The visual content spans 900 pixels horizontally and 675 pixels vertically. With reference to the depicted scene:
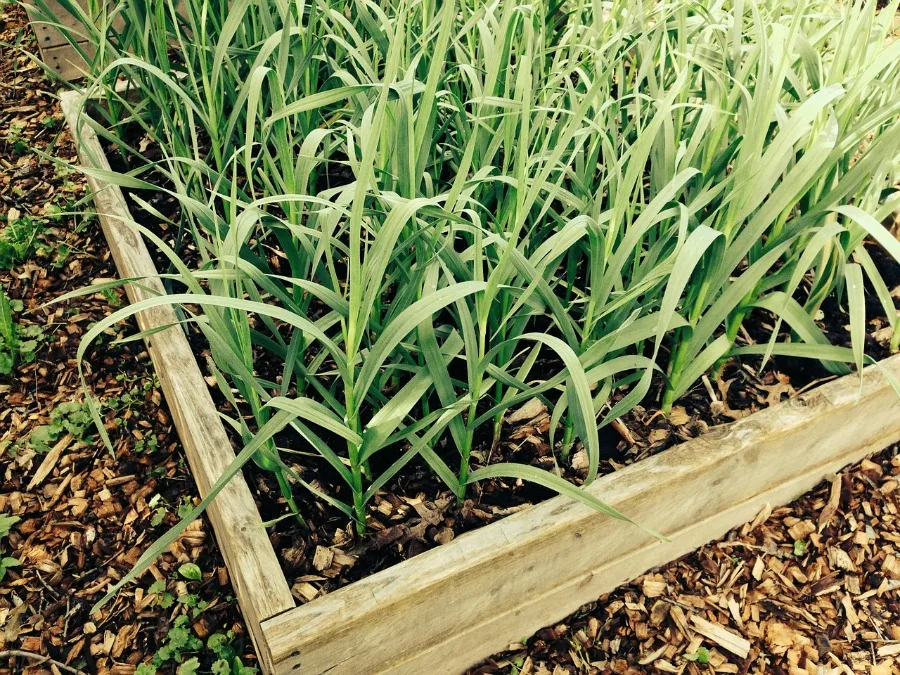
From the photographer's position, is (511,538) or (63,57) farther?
(63,57)

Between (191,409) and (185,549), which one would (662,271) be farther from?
(185,549)

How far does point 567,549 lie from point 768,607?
500 mm

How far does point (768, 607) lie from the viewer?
4.60 ft

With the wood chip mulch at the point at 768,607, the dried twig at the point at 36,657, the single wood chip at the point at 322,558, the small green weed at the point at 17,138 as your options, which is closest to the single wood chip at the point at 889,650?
the wood chip mulch at the point at 768,607

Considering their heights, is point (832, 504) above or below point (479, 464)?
below

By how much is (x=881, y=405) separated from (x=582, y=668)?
72 centimetres

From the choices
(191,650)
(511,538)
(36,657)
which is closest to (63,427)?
(36,657)

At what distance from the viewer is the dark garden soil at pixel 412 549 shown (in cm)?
124

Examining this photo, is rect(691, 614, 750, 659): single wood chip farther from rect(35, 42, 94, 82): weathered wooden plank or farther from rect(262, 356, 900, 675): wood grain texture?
rect(35, 42, 94, 82): weathered wooden plank

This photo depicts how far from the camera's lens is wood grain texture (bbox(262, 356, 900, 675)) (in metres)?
1.01

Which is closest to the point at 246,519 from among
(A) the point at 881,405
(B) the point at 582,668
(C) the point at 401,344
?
(C) the point at 401,344

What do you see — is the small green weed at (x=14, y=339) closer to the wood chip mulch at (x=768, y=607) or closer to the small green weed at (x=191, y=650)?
the small green weed at (x=191, y=650)

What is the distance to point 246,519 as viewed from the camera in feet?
3.53

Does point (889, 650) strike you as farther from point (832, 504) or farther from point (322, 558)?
point (322, 558)
